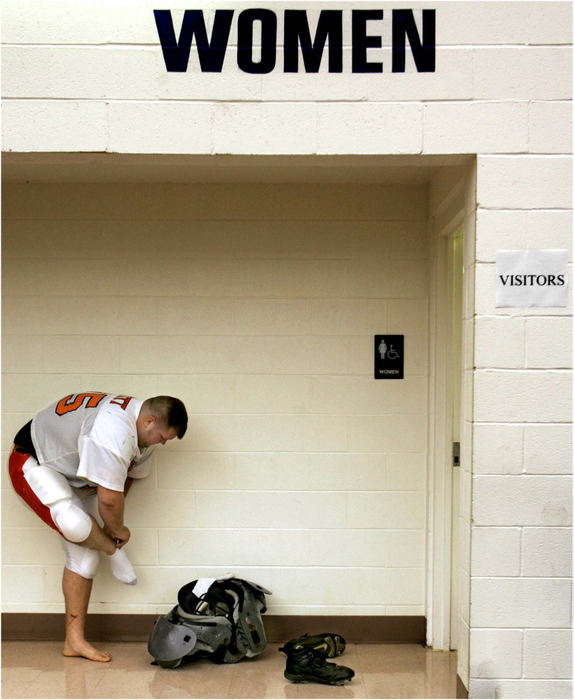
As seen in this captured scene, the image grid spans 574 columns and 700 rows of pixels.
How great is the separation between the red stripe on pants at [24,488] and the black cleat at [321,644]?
1346 mm

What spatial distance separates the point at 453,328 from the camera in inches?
176

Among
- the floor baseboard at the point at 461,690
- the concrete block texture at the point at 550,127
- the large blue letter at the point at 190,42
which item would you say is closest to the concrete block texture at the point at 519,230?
the concrete block texture at the point at 550,127

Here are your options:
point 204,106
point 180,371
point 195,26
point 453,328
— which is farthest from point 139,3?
point 453,328

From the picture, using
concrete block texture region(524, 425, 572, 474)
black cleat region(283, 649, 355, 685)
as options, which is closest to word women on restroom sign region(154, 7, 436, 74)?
concrete block texture region(524, 425, 572, 474)

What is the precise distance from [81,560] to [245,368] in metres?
1.35

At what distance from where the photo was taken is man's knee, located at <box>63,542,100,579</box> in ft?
14.2

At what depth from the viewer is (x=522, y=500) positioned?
340cm

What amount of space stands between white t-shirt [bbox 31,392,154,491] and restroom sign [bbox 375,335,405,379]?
1327 mm

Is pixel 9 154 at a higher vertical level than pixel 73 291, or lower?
higher

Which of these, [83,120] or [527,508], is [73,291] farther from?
[527,508]

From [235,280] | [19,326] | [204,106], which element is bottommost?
[19,326]

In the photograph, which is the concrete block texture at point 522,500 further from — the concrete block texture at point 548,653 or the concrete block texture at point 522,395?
the concrete block texture at point 548,653

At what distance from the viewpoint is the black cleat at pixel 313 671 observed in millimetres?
3928

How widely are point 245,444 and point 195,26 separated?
86.7 inches
